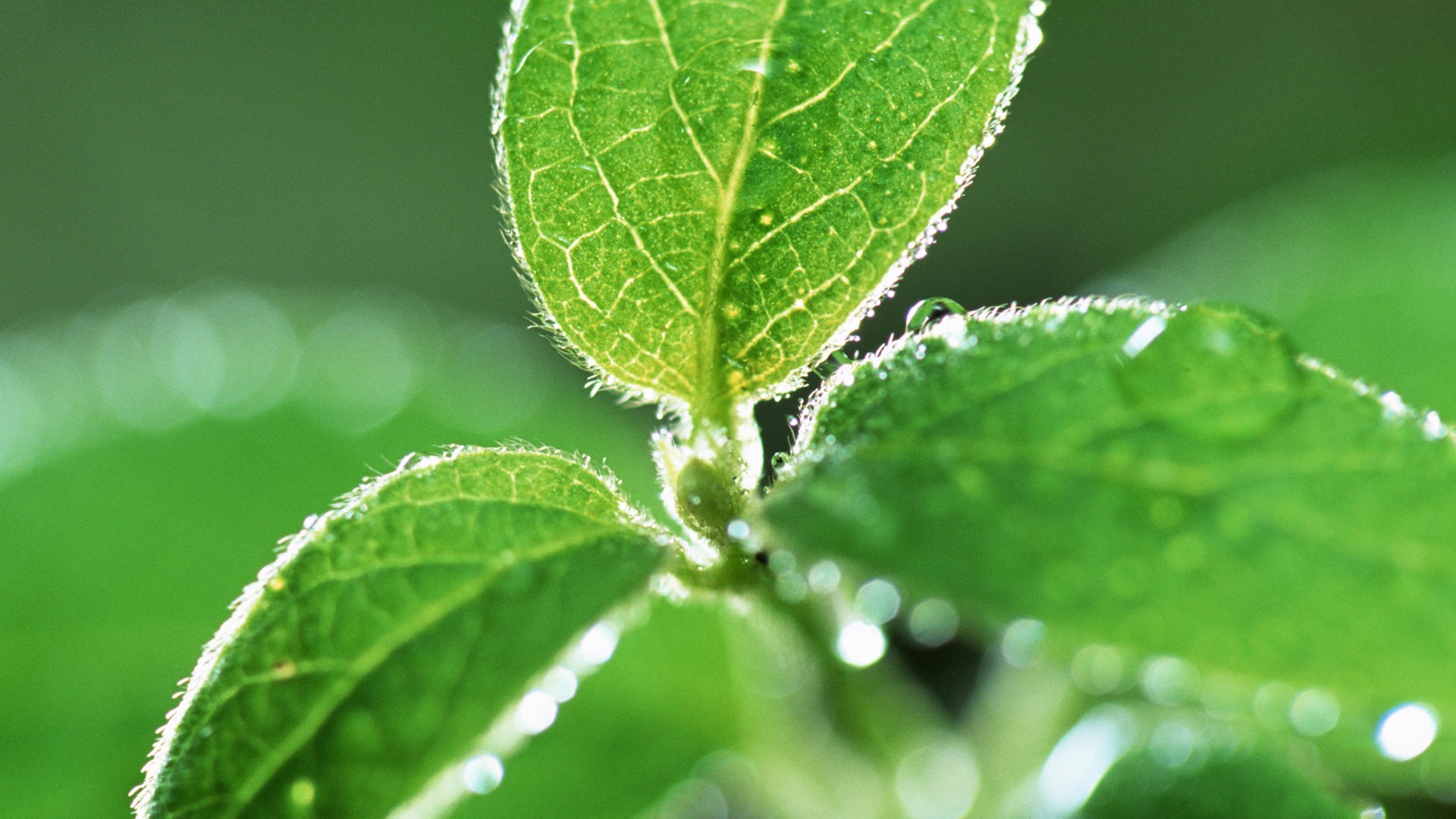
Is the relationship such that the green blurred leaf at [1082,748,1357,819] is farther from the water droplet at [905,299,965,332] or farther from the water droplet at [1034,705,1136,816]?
the water droplet at [905,299,965,332]

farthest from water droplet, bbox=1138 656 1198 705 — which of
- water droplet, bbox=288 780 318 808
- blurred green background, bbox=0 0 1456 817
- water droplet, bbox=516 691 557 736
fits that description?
blurred green background, bbox=0 0 1456 817

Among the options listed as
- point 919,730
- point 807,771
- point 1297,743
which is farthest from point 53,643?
point 1297,743

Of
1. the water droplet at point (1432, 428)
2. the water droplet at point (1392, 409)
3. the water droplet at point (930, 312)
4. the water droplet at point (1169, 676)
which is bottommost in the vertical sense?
the water droplet at point (1169, 676)

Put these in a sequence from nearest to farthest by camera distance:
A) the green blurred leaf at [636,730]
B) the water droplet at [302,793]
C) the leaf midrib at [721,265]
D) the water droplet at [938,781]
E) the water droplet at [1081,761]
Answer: the water droplet at [302,793]
the leaf midrib at [721,265]
the water droplet at [1081,761]
the water droplet at [938,781]
the green blurred leaf at [636,730]

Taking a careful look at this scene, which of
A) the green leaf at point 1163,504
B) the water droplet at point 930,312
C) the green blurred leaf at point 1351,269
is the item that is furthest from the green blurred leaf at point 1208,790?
the green blurred leaf at point 1351,269

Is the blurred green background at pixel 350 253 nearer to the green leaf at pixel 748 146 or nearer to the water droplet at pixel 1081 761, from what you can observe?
the green leaf at pixel 748 146

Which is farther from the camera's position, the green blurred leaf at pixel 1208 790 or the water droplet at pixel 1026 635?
the green blurred leaf at pixel 1208 790
